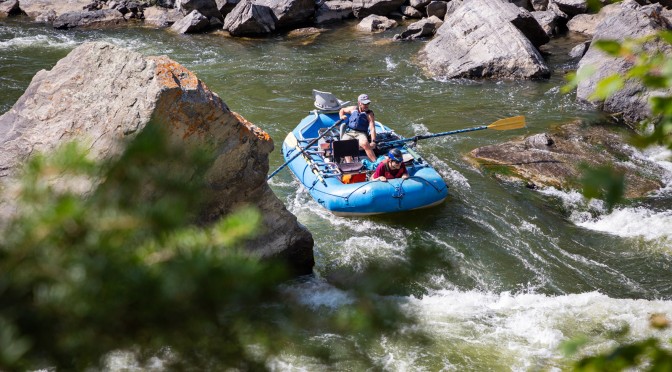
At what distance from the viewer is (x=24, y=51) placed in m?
14.3

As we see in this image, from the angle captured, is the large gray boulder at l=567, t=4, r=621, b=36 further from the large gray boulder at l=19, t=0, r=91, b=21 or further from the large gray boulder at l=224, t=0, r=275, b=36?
the large gray boulder at l=19, t=0, r=91, b=21

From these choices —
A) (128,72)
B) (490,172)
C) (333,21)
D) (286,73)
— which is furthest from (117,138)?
(333,21)

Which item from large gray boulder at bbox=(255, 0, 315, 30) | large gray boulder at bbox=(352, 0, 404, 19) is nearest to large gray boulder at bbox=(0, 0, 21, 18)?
large gray boulder at bbox=(255, 0, 315, 30)

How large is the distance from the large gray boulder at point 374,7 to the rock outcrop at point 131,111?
12448 millimetres

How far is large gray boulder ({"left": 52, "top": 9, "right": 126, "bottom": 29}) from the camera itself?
Answer: 16875 millimetres

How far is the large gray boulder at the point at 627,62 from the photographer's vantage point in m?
10.9

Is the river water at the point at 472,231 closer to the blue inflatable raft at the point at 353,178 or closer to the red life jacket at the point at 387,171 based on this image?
the blue inflatable raft at the point at 353,178

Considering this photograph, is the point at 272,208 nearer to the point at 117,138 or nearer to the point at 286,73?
the point at 117,138

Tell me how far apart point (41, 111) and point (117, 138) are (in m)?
4.23

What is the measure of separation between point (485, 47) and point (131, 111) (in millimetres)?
9605

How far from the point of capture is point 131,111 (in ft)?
15.4

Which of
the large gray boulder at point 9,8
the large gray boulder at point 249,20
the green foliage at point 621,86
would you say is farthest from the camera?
the large gray boulder at point 9,8

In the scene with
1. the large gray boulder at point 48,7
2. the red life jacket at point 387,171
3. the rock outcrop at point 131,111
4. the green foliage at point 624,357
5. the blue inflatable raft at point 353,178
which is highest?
the green foliage at point 624,357

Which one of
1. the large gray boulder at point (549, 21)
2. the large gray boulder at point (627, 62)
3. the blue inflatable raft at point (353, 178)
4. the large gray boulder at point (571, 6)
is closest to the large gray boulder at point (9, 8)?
the blue inflatable raft at point (353, 178)
